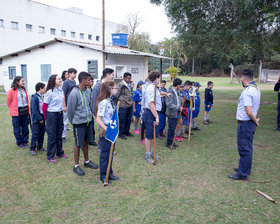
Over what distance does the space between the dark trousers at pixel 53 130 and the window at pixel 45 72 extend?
12626 millimetres

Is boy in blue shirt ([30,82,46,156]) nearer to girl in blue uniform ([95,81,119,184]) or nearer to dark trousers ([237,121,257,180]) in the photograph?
girl in blue uniform ([95,81,119,184])

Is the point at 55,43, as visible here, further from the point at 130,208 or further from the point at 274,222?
the point at 274,222

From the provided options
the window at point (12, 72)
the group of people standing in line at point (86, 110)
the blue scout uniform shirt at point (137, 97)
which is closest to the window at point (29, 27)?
the window at point (12, 72)

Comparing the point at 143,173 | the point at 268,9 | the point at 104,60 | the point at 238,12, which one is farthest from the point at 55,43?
the point at 143,173

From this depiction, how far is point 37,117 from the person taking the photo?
4.98m

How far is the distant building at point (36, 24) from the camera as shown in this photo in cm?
2611

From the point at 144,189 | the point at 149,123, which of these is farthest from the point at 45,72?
the point at 144,189

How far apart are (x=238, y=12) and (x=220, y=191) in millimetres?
7342

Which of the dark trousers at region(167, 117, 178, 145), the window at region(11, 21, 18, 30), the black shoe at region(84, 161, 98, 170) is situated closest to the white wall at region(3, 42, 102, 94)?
the dark trousers at region(167, 117, 178, 145)

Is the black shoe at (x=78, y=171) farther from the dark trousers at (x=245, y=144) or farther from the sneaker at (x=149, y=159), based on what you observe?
the dark trousers at (x=245, y=144)

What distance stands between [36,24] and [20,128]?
28037 millimetres

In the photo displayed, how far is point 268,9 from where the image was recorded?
765cm

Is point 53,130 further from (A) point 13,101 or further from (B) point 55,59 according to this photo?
(B) point 55,59

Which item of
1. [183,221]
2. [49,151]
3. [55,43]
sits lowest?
[183,221]
